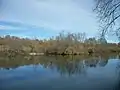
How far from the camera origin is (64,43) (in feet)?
137

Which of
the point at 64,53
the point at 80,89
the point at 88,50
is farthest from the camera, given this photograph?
the point at 88,50

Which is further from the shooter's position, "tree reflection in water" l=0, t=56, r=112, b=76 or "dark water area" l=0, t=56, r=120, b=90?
"tree reflection in water" l=0, t=56, r=112, b=76

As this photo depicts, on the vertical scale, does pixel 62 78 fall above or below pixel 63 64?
below

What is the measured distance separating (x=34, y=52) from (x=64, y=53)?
5636 millimetres

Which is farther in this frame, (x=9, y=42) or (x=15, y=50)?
(x=9, y=42)

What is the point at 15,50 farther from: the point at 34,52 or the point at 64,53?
the point at 64,53

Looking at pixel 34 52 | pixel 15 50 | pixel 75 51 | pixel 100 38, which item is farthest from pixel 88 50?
pixel 100 38

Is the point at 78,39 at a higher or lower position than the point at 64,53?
higher

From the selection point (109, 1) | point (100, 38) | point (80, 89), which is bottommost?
point (80, 89)

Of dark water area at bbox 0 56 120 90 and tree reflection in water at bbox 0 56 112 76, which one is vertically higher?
tree reflection in water at bbox 0 56 112 76

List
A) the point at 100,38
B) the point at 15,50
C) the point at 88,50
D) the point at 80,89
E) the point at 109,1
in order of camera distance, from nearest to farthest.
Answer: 1. the point at 109,1
2. the point at 100,38
3. the point at 80,89
4. the point at 15,50
5. the point at 88,50

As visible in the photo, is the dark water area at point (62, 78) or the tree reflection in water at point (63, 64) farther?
the tree reflection in water at point (63, 64)

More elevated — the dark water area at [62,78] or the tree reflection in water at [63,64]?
the tree reflection in water at [63,64]

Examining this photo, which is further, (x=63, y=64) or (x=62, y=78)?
(x=63, y=64)
